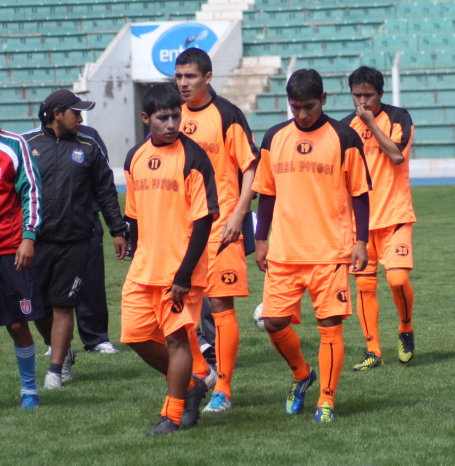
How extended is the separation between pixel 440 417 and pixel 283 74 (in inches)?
820

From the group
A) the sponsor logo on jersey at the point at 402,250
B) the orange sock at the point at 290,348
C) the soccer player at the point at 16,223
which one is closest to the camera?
the orange sock at the point at 290,348

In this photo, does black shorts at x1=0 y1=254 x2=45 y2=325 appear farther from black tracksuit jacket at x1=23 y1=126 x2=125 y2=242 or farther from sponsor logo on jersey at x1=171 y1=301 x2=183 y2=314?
sponsor logo on jersey at x1=171 y1=301 x2=183 y2=314

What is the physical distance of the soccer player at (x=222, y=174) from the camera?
18.8 feet

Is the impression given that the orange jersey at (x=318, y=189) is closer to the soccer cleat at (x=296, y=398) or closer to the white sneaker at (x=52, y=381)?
the soccer cleat at (x=296, y=398)

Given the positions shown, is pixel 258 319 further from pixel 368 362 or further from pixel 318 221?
pixel 318 221

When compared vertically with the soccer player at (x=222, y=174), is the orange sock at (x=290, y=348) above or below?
below

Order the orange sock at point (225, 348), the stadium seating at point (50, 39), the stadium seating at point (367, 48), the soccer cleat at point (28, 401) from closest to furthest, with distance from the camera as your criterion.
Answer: the orange sock at point (225, 348) < the soccer cleat at point (28, 401) < the stadium seating at point (367, 48) < the stadium seating at point (50, 39)

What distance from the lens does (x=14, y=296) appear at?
561cm

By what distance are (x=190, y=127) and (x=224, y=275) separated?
2.91 feet

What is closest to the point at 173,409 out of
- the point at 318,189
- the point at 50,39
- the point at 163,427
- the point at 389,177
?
the point at 163,427

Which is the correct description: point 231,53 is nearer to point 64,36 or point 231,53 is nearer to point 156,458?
point 64,36

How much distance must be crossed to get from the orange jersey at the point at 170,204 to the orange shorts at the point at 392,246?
2155 mm

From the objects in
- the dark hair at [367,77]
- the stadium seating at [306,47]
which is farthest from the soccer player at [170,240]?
the stadium seating at [306,47]

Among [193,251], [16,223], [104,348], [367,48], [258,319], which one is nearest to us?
[193,251]
